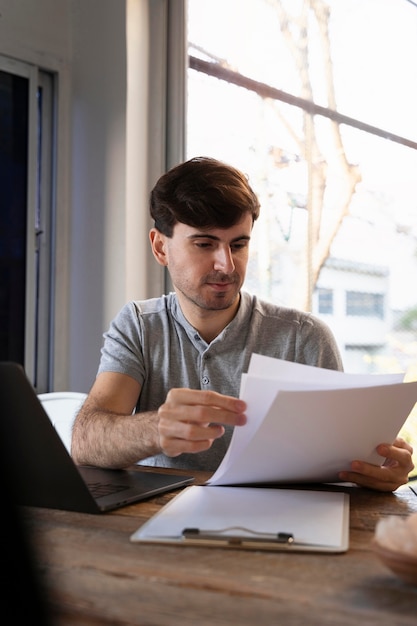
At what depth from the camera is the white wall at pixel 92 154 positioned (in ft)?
10.1

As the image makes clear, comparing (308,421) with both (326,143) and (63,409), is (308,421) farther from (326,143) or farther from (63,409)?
(326,143)

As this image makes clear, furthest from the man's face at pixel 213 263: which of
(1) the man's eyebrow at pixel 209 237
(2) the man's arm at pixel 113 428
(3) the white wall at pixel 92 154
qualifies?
(3) the white wall at pixel 92 154

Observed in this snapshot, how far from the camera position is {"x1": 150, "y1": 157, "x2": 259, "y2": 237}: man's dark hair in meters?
1.77

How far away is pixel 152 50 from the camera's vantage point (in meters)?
3.15

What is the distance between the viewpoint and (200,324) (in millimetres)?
1883

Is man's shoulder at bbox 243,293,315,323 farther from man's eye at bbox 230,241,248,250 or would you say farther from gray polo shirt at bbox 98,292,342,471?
man's eye at bbox 230,241,248,250

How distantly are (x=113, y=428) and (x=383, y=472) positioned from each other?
0.50 m

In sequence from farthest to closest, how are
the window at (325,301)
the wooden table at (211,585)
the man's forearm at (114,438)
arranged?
the window at (325,301), the man's forearm at (114,438), the wooden table at (211,585)

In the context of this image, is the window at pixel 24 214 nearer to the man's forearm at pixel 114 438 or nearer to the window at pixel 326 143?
the window at pixel 326 143

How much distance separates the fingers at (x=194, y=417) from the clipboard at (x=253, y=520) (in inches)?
3.2

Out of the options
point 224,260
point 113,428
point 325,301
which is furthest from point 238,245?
point 325,301

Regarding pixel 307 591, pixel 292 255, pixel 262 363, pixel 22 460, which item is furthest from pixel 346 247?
pixel 307 591

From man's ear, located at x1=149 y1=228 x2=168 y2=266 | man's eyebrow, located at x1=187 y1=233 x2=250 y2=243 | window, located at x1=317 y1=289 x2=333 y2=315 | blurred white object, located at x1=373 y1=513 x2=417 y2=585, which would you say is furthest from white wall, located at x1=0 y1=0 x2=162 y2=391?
blurred white object, located at x1=373 y1=513 x2=417 y2=585

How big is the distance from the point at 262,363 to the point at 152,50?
90.8 inches
